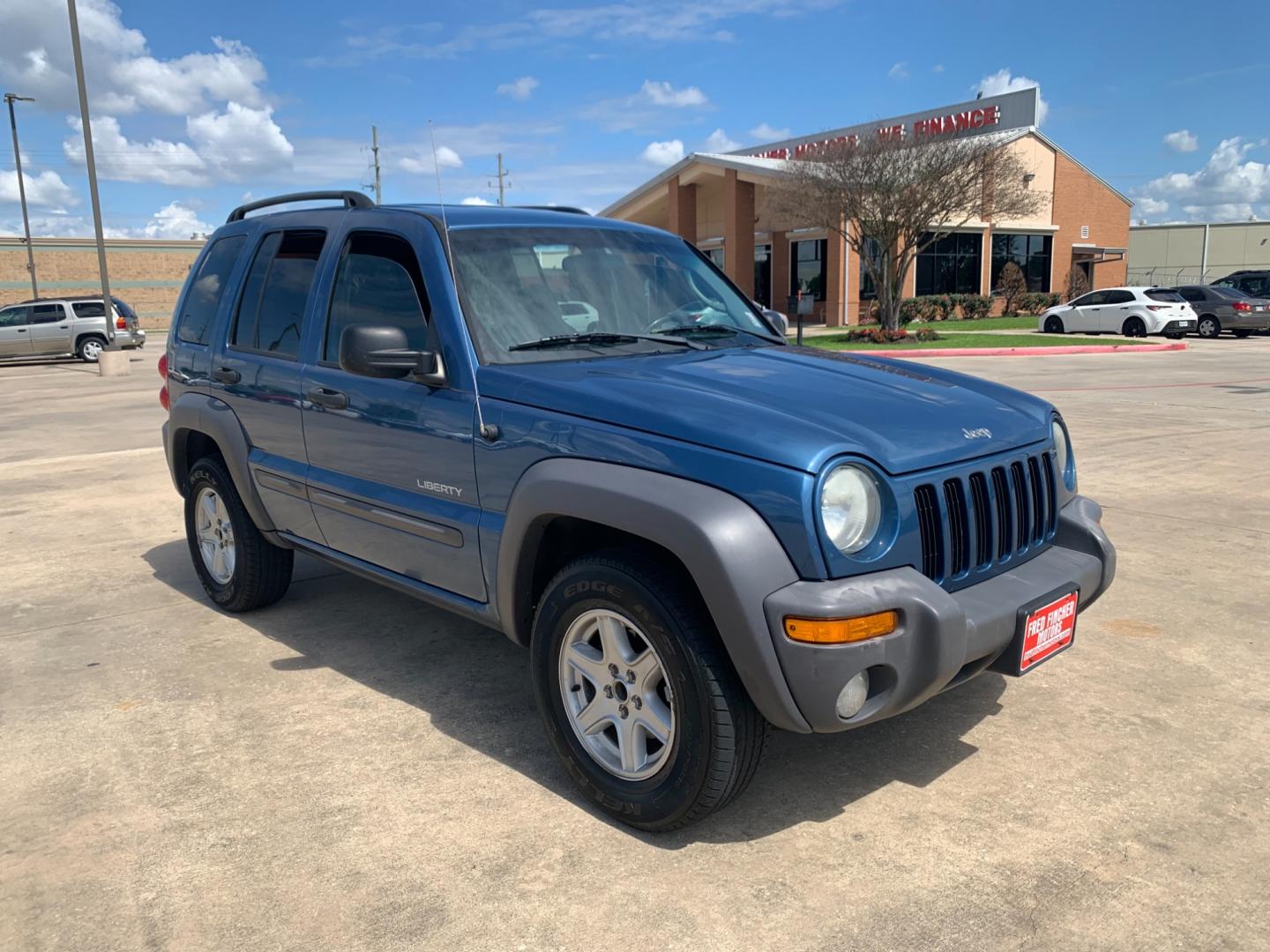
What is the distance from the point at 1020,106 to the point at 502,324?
39.2 metres

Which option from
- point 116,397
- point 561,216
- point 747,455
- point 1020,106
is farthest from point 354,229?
point 1020,106

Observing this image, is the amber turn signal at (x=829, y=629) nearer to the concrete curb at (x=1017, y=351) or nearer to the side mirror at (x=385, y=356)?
the side mirror at (x=385, y=356)

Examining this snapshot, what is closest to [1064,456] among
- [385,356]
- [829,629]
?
[829,629]

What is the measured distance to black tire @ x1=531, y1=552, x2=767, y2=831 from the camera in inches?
110

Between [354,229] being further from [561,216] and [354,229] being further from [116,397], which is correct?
[116,397]

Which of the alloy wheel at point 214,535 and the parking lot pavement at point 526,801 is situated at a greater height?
the alloy wheel at point 214,535

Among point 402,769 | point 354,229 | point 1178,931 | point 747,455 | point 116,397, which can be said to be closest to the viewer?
point 1178,931

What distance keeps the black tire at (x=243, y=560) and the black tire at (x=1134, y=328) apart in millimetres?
28443

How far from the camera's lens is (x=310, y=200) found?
4.83 m

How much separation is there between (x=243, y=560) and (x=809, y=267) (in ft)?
113

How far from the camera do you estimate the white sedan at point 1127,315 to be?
92.0ft

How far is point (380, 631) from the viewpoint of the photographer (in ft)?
16.2

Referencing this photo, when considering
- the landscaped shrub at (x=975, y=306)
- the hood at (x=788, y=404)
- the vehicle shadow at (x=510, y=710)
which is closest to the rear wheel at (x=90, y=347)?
the vehicle shadow at (x=510, y=710)

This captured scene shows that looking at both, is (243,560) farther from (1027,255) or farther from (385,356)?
(1027,255)
